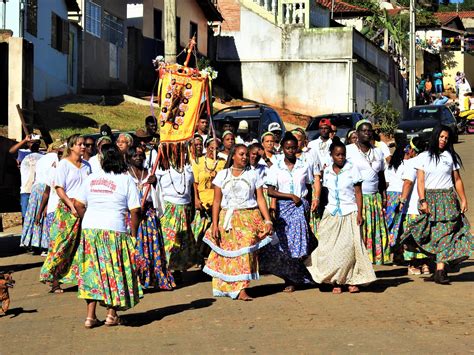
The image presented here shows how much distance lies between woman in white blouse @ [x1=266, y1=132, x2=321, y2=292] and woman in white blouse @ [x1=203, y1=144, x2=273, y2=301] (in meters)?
0.50

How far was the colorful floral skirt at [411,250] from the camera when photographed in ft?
42.4

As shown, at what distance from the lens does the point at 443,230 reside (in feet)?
41.1

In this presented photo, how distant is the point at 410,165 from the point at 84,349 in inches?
212

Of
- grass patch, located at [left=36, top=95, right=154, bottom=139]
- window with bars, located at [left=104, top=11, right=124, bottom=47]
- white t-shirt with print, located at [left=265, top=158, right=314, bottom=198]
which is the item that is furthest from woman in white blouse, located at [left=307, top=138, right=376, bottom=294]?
window with bars, located at [left=104, top=11, right=124, bottom=47]

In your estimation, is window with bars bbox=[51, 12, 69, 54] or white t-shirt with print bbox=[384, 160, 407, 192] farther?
window with bars bbox=[51, 12, 69, 54]

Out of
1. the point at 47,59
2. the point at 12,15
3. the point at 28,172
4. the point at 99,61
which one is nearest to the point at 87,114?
the point at 47,59

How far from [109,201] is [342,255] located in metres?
3.21

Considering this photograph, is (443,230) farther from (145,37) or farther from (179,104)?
(145,37)

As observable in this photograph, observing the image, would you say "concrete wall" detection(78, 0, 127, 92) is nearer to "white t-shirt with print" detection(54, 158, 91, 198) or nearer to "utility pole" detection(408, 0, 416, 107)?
"utility pole" detection(408, 0, 416, 107)

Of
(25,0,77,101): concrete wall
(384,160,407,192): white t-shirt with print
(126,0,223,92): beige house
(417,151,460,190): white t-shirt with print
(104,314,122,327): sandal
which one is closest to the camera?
(104,314,122,327): sandal

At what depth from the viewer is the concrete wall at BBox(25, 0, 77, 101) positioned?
2905cm

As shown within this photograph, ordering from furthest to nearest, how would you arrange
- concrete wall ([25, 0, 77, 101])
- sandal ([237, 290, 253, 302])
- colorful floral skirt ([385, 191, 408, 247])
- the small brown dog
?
concrete wall ([25, 0, 77, 101])
colorful floral skirt ([385, 191, 408, 247])
sandal ([237, 290, 253, 302])
the small brown dog

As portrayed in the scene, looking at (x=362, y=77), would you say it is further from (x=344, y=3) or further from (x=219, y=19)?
(x=344, y=3)

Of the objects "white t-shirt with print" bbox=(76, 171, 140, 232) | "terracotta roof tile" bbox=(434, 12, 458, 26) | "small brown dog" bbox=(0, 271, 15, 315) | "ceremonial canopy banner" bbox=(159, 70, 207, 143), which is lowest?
"small brown dog" bbox=(0, 271, 15, 315)
